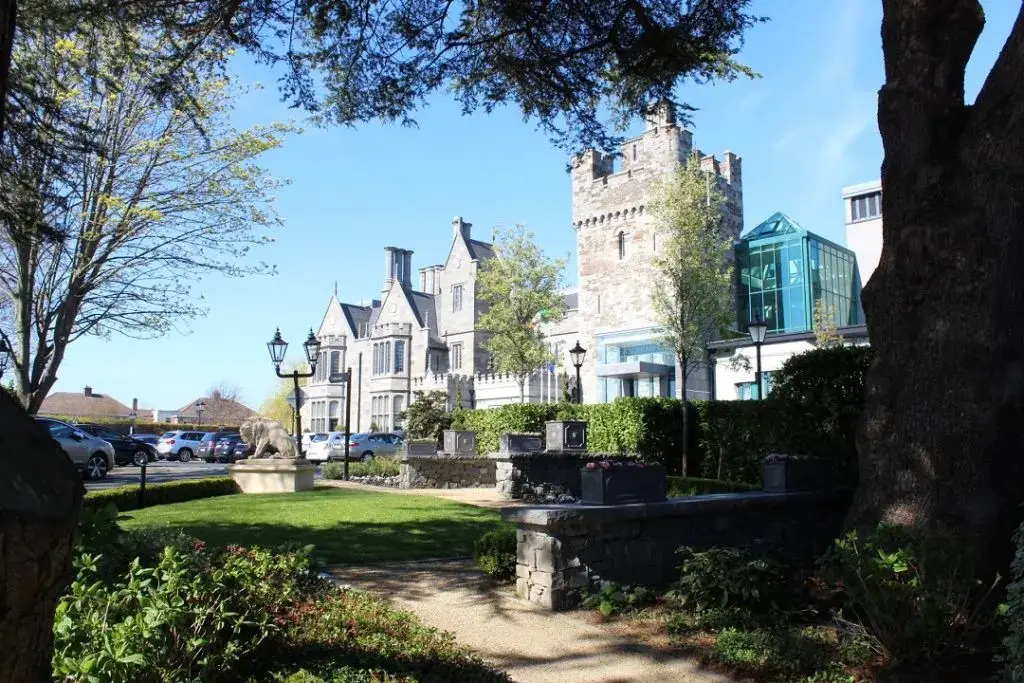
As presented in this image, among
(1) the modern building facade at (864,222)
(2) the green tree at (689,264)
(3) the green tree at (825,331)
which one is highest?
(1) the modern building facade at (864,222)

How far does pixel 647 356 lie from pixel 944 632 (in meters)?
38.5

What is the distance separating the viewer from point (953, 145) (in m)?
7.20

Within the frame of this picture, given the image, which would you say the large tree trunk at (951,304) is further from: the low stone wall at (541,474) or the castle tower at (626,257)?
the castle tower at (626,257)

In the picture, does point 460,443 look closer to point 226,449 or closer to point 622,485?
point 622,485

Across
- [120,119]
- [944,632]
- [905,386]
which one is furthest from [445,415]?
[944,632]

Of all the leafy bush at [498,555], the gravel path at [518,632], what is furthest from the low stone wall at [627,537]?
the leafy bush at [498,555]

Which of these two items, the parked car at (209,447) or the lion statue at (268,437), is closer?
the lion statue at (268,437)

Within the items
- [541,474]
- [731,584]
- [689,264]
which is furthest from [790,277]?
[731,584]

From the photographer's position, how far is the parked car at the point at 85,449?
22.3 m

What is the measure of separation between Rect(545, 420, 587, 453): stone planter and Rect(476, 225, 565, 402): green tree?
69.3 feet

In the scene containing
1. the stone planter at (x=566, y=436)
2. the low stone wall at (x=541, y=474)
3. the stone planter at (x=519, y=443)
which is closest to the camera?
the low stone wall at (x=541, y=474)

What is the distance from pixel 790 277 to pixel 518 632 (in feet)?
125

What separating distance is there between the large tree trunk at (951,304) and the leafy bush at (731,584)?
1.28 metres

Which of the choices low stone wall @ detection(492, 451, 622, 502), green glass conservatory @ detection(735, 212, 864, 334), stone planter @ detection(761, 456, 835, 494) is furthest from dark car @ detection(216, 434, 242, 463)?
stone planter @ detection(761, 456, 835, 494)
